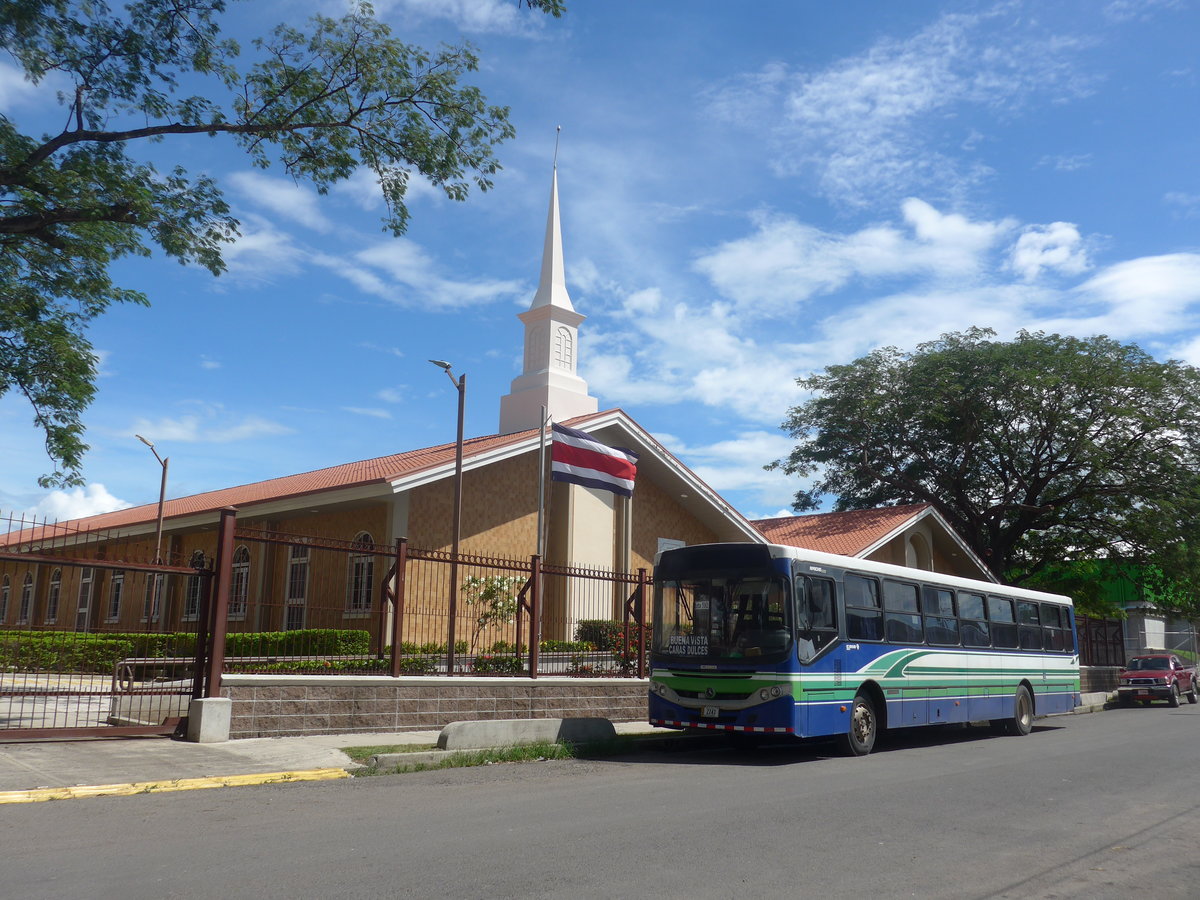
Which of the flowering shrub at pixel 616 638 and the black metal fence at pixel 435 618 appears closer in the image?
the black metal fence at pixel 435 618

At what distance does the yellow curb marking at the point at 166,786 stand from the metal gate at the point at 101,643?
2166 mm

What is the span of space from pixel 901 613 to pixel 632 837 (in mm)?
9137

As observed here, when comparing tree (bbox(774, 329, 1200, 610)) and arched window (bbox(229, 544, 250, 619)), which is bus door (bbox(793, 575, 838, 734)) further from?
tree (bbox(774, 329, 1200, 610))

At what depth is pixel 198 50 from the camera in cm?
1339

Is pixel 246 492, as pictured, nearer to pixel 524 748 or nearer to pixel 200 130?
pixel 200 130

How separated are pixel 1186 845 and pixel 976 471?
33927 mm

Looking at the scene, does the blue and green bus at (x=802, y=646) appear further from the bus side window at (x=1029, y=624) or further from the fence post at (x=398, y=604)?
the fence post at (x=398, y=604)

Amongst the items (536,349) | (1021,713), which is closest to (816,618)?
(1021,713)

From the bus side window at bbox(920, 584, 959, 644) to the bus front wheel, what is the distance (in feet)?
7.62

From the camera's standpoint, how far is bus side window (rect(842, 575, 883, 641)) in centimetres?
1390

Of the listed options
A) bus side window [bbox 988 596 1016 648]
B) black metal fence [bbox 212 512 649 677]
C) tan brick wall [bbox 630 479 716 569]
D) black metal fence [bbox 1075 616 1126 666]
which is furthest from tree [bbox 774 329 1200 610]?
black metal fence [bbox 212 512 649 677]

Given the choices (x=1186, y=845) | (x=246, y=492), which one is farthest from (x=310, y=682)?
(x=246, y=492)

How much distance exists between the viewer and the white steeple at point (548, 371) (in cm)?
2780

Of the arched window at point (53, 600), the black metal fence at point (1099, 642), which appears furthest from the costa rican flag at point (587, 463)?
the arched window at point (53, 600)
